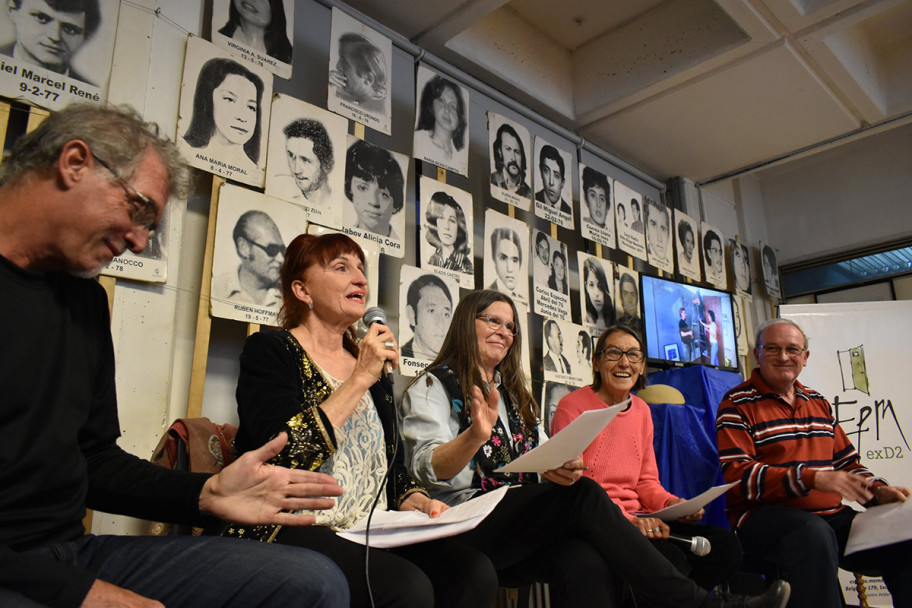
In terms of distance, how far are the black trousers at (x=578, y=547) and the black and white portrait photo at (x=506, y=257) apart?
1.62 meters

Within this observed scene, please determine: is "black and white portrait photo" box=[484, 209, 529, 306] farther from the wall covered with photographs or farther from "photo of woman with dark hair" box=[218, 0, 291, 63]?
"photo of woman with dark hair" box=[218, 0, 291, 63]

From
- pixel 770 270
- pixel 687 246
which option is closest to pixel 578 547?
pixel 687 246

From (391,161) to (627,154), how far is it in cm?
226

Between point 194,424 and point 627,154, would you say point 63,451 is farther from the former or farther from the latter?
point 627,154

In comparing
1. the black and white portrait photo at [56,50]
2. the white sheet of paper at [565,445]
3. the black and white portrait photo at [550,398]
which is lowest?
the white sheet of paper at [565,445]

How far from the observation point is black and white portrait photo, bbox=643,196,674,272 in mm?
4449

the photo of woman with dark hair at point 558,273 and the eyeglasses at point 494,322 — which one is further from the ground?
the photo of woman with dark hair at point 558,273

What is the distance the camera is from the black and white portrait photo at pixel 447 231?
305cm

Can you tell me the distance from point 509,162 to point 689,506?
2081 mm

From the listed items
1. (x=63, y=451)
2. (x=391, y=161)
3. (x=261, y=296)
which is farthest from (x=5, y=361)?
(x=391, y=161)

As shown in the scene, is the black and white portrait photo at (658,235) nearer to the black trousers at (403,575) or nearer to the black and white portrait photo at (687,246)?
the black and white portrait photo at (687,246)

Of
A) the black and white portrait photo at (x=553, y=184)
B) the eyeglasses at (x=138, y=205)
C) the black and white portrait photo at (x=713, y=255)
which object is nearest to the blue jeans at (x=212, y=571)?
the eyeglasses at (x=138, y=205)

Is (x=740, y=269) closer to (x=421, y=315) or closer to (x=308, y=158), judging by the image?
(x=421, y=315)

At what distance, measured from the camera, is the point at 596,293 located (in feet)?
13.2
